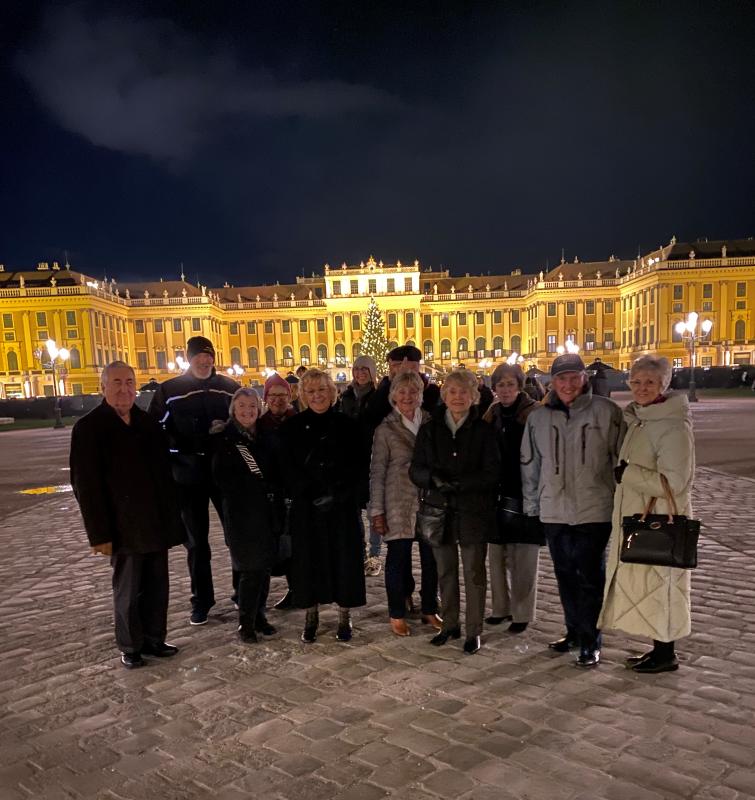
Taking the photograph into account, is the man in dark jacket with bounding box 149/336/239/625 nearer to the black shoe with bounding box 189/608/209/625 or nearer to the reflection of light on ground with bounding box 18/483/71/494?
the black shoe with bounding box 189/608/209/625

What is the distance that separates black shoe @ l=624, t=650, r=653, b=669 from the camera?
360cm

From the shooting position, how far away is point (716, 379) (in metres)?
36.4

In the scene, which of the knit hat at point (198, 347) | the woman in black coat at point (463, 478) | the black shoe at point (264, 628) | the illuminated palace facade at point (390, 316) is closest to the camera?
the woman in black coat at point (463, 478)

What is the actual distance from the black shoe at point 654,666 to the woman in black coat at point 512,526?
83 centimetres

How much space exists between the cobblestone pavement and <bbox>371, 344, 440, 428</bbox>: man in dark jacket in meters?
1.64

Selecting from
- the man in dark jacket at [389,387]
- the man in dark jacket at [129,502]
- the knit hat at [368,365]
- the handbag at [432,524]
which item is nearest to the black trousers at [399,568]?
the handbag at [432,524]

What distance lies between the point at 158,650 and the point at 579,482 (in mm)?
3079

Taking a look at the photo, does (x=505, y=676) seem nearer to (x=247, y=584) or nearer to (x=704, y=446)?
(x=247, y=584)

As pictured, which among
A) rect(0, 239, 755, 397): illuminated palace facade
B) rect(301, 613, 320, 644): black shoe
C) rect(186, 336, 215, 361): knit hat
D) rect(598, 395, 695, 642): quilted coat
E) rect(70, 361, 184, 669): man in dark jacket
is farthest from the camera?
rect(0, 239, 755, 397): illuminated palace facade

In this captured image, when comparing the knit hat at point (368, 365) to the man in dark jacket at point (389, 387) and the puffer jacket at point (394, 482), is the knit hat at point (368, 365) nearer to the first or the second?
the man in dark jacket at point (389, 387)

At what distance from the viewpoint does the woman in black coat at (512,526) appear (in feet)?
13.2

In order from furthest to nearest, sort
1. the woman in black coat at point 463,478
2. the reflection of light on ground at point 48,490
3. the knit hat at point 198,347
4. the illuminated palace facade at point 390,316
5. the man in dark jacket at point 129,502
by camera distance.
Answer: the illuminated palace facade at point 390,316 < the reflection of light on ground at point 48,490 < the knit hat at point 198,347 < the woman in black coat at point 463,478 < the man in dark jacket at point 129,502

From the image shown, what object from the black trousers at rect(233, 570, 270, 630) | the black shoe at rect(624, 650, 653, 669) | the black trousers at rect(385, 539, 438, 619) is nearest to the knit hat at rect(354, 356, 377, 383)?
the black trousers at rect(385, 539, 438, 619)

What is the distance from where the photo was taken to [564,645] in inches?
152
